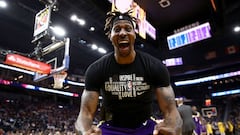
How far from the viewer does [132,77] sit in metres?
2.46

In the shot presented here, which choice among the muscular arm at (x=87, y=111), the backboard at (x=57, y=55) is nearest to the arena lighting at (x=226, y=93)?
the backboard at (x=57, y=55)

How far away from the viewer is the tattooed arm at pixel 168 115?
6.68 ft

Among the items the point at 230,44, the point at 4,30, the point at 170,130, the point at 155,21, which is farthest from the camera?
the point at 230,44

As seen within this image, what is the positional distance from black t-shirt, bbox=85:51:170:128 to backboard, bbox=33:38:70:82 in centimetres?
687

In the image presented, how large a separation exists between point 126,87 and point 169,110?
0.47 meters

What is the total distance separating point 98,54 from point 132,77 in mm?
19293

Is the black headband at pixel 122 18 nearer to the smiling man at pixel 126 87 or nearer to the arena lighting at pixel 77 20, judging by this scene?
the smiling man at pixel 126 87

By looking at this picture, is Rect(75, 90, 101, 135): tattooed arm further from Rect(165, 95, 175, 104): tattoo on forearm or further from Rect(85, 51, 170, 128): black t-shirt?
Rect(165, 95, 175, 104): tattoo on forearm

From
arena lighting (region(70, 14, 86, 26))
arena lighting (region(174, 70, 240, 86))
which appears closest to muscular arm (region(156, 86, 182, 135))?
arena lighting (region(70, 14, 86, 26))

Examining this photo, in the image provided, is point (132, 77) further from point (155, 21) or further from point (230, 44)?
point (230, 44)

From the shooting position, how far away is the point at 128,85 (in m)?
2.45

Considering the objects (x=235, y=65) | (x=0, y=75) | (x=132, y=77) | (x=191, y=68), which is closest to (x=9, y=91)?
(x=0, y=75)

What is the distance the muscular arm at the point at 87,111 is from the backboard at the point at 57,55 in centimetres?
691

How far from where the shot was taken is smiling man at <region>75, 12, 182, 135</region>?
7.84 ft
